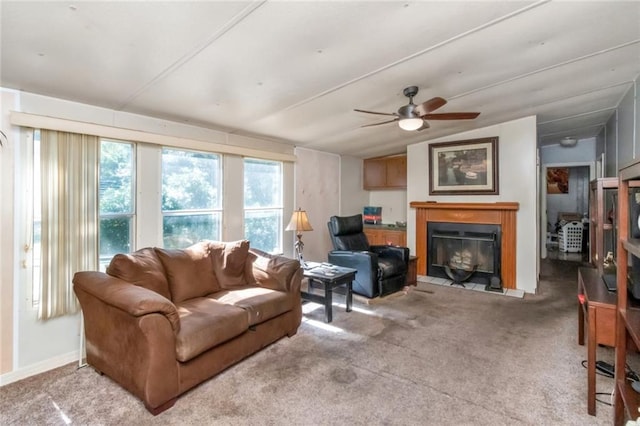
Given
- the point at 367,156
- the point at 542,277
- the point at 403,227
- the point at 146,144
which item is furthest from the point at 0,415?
the point at 542,277

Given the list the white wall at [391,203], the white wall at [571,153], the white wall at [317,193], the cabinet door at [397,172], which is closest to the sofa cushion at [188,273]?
the white wall at [317,193]

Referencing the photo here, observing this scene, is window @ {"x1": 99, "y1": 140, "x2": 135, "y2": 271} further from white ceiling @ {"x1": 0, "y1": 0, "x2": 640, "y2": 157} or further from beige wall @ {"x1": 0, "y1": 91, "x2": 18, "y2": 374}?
beige wall @ {"x1": 0, "y1": 91, "x2": 18, "y2": 374}

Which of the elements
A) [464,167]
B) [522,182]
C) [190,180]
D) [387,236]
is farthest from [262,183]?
[522,182]

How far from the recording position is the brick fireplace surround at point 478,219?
15.1ft

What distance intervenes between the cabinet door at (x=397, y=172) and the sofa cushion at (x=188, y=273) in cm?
392

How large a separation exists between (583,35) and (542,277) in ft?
13.9

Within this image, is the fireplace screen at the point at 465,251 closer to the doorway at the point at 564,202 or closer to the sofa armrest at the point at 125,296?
the doorway at the point at 564,202

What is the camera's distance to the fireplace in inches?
185

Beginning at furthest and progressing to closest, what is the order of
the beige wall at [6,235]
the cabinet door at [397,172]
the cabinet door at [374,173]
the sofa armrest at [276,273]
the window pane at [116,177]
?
1. the cabinet door at [374,173]
2. the cabinet door at [397,172]
3. the sofa armrest at [276,273]
4. the window pane at [116,177]
5. the beige wall at [6,235]

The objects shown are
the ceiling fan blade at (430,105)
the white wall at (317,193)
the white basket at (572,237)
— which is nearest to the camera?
the ceiling fan blade at (430,105)

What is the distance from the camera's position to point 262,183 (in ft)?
14.6

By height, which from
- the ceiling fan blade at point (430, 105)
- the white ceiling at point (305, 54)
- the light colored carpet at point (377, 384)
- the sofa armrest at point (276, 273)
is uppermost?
the white ceiling at point (305, 54)

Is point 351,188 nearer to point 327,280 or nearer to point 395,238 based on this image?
point 395,238

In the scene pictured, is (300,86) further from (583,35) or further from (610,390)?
(610,390)
